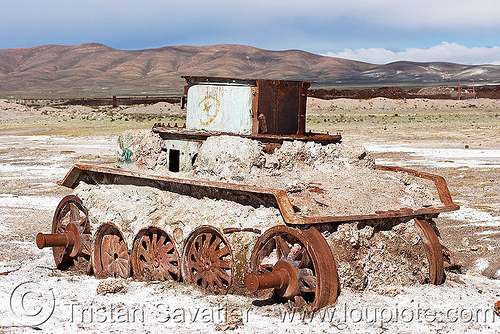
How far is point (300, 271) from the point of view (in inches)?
245

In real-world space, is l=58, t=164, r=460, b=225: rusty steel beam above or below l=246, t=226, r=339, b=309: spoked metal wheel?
above

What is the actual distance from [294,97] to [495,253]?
395 centimetres

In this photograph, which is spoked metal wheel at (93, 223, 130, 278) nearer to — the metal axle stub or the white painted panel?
the metal axle stub

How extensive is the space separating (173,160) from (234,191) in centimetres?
192

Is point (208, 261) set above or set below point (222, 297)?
above

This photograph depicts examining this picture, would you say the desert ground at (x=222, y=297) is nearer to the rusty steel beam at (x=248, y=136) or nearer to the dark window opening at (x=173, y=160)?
the dark window opening at (x=173, y=160)

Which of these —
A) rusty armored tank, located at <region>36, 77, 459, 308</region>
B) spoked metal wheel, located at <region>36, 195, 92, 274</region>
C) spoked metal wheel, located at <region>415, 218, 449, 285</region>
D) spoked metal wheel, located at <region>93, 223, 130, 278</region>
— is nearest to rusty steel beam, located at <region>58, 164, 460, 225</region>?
rusty armored tank, located at <region>36, 77, 459, 308</region>

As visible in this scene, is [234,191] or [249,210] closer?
[249,210]

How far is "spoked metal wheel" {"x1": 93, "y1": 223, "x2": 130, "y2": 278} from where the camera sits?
817 cm

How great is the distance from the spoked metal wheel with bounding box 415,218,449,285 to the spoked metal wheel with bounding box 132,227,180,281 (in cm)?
290

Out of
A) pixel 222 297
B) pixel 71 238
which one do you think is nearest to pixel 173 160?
pixel 71 238

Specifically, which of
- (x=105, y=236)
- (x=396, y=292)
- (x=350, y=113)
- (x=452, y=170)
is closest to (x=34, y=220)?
(x=105, y=236)

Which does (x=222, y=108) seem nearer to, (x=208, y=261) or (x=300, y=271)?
(x=208, y=261)

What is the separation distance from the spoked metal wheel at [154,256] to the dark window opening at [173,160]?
4.10ft
